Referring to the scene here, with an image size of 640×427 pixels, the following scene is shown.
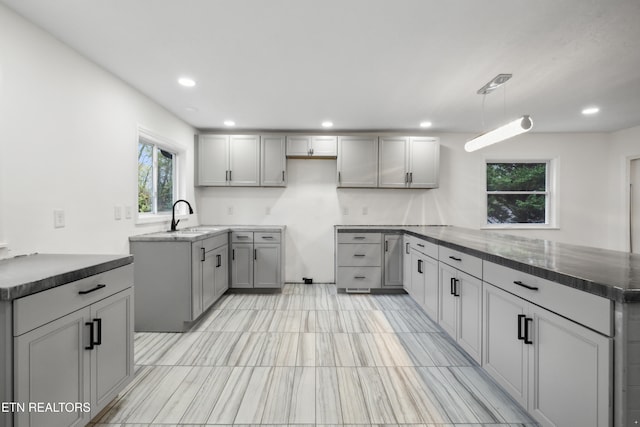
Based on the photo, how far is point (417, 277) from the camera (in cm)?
337

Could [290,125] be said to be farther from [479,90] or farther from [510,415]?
[510,415]

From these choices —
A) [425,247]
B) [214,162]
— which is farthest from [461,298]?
[214,162]

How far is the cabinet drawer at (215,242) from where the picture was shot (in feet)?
10.5

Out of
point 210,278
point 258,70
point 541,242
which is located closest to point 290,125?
point 258,70

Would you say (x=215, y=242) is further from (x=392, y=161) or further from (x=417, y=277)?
(x=392, y=161)

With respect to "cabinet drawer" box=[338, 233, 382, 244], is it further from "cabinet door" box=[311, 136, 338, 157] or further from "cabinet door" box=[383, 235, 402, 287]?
"cabinet door" box=[311, 136, 338, 157]

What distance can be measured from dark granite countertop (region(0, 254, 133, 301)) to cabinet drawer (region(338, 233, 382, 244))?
2.70 metres

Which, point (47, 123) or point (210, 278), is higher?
point (47, 123)

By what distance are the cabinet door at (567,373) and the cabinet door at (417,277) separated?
1.68 meters

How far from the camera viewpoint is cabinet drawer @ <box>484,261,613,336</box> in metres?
1.14

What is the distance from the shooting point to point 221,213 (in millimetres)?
4641

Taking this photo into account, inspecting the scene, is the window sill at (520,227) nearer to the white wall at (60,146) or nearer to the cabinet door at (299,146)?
the cabinet door at (299,146)

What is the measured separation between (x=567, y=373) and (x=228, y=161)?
4.18 meters

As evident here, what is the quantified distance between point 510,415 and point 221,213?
13.5 ft
